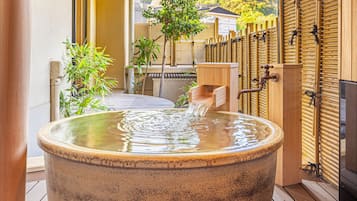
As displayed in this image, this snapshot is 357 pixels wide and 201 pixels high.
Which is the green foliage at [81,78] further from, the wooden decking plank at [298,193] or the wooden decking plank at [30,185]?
the wooden decking plank at [298,193]

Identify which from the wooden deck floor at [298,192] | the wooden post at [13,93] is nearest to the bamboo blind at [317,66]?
the wooden deck floor at [298,192]

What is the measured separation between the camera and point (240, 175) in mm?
1246

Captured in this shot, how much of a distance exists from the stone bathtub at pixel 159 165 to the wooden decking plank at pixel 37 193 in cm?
106

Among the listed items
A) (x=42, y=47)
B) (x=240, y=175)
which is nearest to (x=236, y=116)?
(x=240, y=175)

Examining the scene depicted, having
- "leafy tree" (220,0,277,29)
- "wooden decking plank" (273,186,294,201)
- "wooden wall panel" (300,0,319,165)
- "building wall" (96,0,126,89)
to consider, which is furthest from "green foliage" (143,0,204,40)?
"wooden decking plank" (273,186,294,201)

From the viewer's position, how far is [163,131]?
1.72 meters

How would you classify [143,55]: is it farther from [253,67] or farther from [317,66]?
[317,66]

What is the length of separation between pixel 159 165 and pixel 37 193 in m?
1.74

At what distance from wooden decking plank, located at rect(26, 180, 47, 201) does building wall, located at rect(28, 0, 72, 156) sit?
0.94 metres

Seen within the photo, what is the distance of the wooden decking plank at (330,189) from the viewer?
248 cm

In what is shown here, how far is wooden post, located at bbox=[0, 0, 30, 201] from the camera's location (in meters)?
1.35

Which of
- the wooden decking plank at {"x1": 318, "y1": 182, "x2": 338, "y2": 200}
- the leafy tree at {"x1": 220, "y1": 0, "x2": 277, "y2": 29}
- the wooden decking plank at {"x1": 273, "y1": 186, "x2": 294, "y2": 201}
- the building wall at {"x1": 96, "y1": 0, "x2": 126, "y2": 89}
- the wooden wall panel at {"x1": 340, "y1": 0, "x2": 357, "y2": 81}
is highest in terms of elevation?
the leafy tree at {"x1": 220, "y1": 0, "x2": 277, "y2": 29}

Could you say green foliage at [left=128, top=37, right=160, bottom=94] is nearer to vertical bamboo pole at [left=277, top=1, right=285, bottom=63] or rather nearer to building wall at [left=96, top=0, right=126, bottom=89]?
building wall at [left=96, top=0, right=126, bottom=89]

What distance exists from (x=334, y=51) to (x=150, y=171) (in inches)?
78.9
